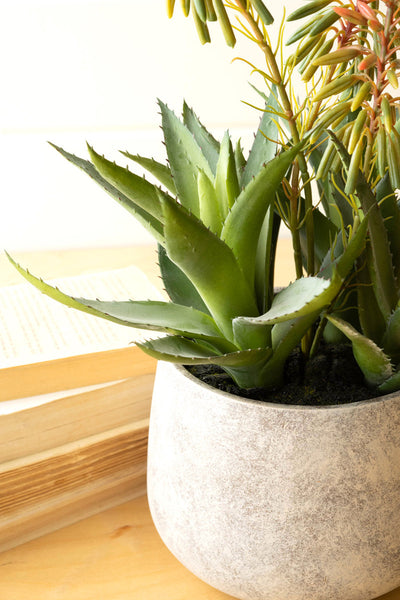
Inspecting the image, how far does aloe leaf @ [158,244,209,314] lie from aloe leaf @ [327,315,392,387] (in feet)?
0.34

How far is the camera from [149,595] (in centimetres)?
45

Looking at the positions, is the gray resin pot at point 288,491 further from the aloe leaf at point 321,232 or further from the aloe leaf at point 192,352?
the aloe leaf at point 321,232

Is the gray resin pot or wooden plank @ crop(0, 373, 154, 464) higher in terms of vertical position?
the gray resin pot

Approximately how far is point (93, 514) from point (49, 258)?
58cm

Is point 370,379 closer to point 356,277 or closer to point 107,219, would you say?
point 356,277

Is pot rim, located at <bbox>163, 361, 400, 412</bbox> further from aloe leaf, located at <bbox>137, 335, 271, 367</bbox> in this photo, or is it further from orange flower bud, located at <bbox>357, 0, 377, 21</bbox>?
orange flower bud, located at <bbox>357, 0, 377, 21</bbox>

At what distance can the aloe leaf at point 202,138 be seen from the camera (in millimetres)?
435

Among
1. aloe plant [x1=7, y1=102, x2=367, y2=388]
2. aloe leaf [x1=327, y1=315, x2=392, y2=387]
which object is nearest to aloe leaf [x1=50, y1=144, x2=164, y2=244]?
aloe plant [x1=7, y1=102, x2=367, y2=388]

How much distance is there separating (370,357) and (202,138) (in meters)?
0.18

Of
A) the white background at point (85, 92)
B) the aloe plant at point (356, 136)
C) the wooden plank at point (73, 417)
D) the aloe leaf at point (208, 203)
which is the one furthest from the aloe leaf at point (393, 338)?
the white background at point (85, 92)

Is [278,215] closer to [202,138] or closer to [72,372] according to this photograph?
[202,138]

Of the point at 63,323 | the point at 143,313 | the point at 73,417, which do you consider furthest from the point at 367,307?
the point at 63,323

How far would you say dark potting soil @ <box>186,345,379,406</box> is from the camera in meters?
0.39

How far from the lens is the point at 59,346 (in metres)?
0.62
